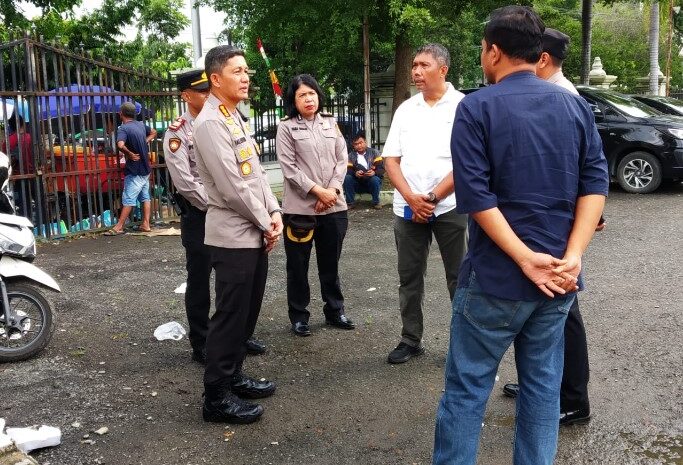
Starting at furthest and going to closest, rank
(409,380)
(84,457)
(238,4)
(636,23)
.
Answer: (636,23) < (238,4) < (409,380) < (84,457)

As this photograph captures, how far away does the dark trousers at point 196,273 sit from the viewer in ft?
15.1

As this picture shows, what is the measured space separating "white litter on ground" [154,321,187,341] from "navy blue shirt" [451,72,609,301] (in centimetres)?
315

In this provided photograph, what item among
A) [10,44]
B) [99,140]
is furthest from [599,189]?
[99,140]

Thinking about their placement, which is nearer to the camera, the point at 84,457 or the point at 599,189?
the point at 599,189

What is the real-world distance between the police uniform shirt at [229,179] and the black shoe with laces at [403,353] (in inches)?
52.1

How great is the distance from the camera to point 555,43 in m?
3.73

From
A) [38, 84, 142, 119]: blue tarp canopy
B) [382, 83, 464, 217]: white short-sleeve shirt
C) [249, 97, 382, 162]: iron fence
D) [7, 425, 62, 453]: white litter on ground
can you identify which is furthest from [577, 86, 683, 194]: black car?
[7, 425, 62, 453]: white litter on ground

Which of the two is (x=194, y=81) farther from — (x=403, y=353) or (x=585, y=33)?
(x=585, y=33)

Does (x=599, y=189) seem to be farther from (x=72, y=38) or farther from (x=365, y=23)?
(x=72, y=38)

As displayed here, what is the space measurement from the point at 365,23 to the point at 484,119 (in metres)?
10.3

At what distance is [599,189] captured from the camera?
2715mm

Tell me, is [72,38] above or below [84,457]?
above

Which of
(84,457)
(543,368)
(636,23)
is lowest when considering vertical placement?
(84,457)

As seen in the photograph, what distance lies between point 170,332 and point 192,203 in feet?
3.85
